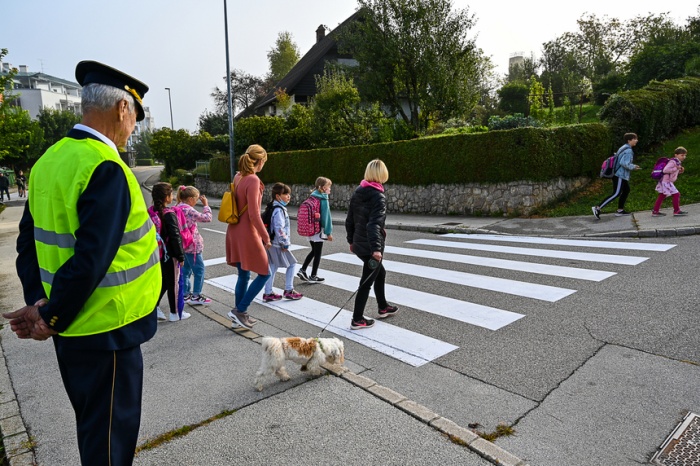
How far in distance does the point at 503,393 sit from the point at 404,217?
11.9m

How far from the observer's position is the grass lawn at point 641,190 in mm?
12089

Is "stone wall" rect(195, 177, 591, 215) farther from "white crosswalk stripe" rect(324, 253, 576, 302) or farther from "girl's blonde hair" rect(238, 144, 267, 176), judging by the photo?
"girl's blonde hair" rect(238, 144, 267, 176)

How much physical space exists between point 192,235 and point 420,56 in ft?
61.2

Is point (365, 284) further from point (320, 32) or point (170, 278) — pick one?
point (320, 32)

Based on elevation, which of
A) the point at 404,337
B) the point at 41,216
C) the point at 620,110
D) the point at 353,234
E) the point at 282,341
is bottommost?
the point at 404,337

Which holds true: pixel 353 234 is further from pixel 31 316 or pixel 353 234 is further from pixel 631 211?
pixel 631 211

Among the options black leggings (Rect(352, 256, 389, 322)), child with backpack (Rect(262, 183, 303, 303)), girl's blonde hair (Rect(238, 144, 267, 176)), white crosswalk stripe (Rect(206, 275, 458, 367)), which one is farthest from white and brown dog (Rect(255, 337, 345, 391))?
child with backpack (Rect(262, 183, 303, 303))

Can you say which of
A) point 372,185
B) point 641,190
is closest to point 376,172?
point 372,185

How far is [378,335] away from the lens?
207 inches

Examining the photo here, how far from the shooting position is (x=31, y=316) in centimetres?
204

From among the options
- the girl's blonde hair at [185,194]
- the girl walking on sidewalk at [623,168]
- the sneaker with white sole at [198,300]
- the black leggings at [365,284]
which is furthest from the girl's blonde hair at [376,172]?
the girl walking on sidewalk at [623,168]

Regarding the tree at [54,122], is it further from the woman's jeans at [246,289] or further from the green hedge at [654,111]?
the woman's jeans at [246,289]

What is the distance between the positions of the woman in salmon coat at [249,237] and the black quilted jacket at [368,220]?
41.6 inches

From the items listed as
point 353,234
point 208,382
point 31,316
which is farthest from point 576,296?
point 31,316
